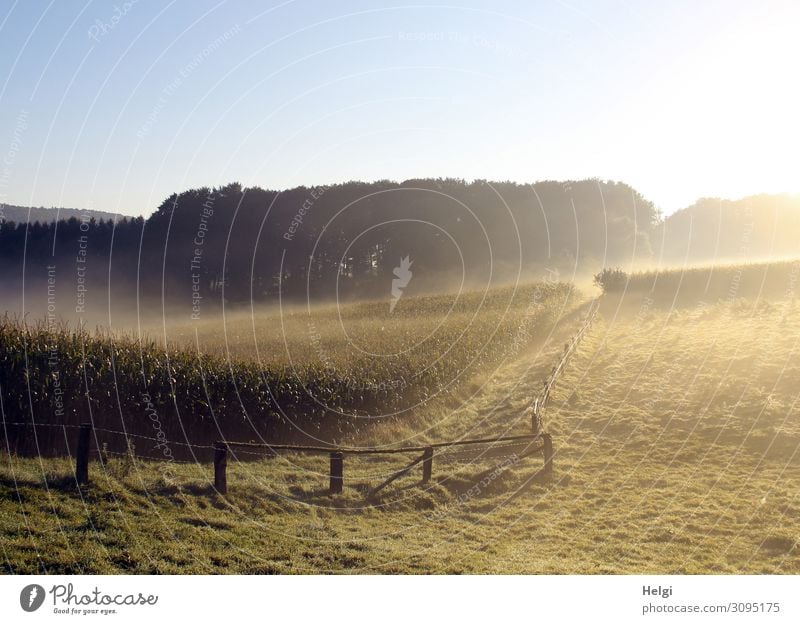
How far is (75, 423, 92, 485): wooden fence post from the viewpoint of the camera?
39.5ft

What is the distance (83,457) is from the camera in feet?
39.9

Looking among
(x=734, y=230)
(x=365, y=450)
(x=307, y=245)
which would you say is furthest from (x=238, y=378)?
(x=734, y=230)

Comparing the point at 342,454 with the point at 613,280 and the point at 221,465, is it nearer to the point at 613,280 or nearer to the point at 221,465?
the point at 221,465

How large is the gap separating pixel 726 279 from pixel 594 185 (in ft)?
105

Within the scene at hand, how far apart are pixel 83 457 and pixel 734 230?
86598 millimetres

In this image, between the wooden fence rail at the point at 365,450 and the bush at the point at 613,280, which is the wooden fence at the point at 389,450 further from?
the bush at the point at 613,280

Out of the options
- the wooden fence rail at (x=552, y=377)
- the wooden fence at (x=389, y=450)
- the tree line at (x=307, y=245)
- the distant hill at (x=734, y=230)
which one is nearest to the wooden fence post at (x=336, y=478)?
the wooden fence at (x=389, y=450)

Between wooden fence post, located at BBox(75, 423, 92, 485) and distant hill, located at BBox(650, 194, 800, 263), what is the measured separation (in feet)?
156

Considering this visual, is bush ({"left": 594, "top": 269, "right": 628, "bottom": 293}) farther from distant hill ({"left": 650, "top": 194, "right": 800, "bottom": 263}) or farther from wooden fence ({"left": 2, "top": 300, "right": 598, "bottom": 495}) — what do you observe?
wooden fence ({"left": 2, "top": 300, "right": 598, "bottom": 495})

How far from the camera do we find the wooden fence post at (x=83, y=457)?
12.1m

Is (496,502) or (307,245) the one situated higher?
(307,245)

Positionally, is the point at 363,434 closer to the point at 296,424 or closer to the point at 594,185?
the point at 296,424

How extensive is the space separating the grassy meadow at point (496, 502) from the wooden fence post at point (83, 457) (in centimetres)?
26

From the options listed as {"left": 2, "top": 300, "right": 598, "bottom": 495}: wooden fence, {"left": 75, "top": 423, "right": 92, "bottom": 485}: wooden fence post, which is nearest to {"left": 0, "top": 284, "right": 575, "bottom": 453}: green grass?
{"left": 2, "top": 300, "right": 598, "bottom": 495}: wooden fence
